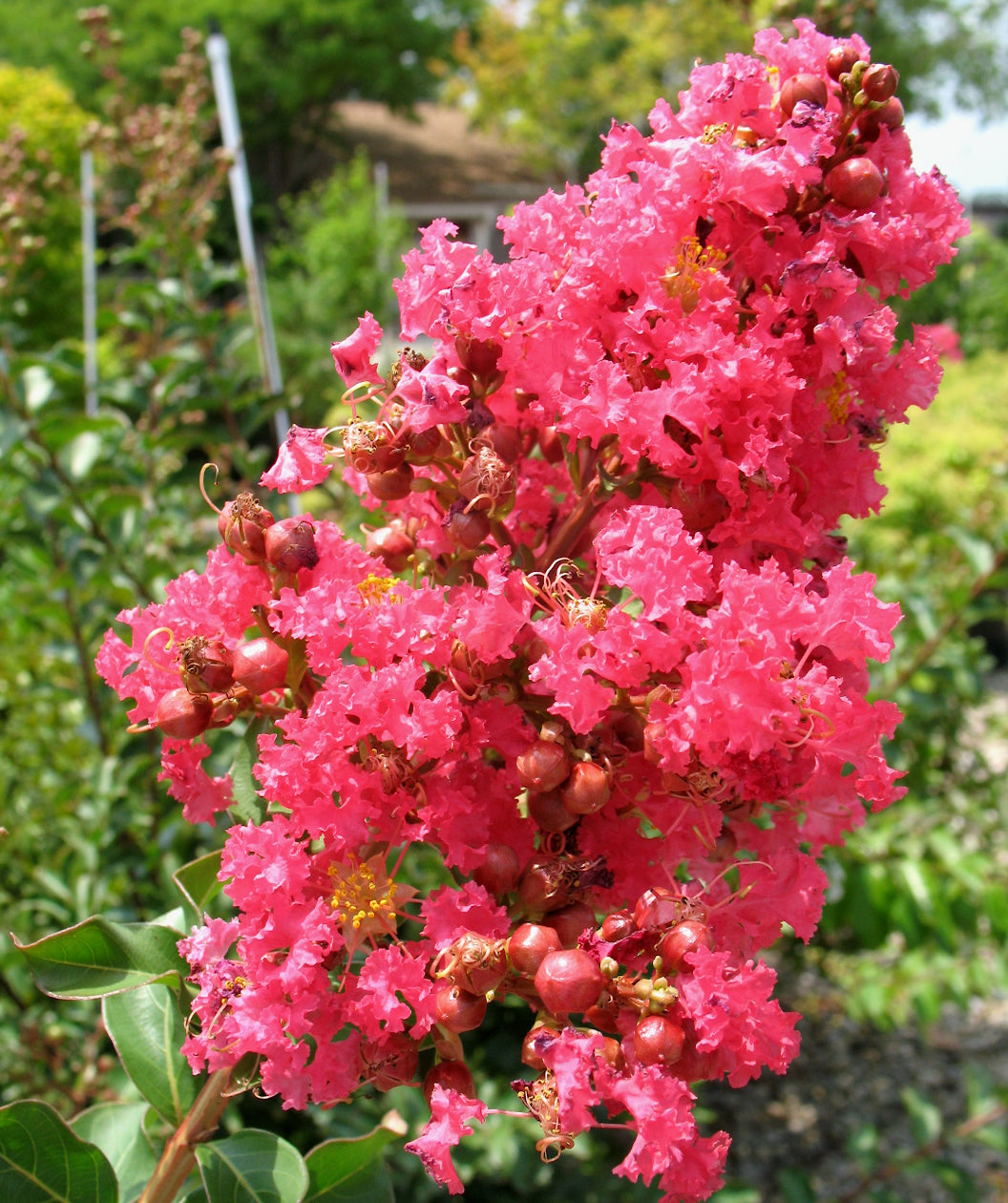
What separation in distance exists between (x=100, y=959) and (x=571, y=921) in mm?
433

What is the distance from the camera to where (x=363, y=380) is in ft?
3.15

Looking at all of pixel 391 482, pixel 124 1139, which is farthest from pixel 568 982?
pixel 124 1139

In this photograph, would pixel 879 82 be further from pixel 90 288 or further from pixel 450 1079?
pixel 90 288

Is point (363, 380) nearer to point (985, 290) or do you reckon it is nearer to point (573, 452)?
point (573, 452)

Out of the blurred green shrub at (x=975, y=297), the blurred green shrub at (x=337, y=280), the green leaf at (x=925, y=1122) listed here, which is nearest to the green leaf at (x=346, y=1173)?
the green leaf at (x=925, y=1122)

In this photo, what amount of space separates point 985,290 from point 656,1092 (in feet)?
56.9

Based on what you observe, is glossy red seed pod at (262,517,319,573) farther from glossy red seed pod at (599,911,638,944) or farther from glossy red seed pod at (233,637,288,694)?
glossy red seed pod at (599,911,638,944)

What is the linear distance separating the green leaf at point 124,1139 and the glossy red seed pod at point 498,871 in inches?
19.5

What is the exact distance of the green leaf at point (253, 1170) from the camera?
0.84 m

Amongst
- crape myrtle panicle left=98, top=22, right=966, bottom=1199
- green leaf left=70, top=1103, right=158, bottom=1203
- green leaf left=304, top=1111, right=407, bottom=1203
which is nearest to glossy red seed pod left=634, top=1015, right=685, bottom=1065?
crape myrtle panicle left=98, top=22, right=966, bottom=1199

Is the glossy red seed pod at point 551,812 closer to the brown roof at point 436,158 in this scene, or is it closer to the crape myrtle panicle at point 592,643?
the crape myrtle panicle at point 592,643

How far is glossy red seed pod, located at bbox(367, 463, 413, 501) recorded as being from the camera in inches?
36.9

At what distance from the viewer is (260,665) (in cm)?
87

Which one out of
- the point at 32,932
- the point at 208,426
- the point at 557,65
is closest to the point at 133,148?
the point at 208,426
